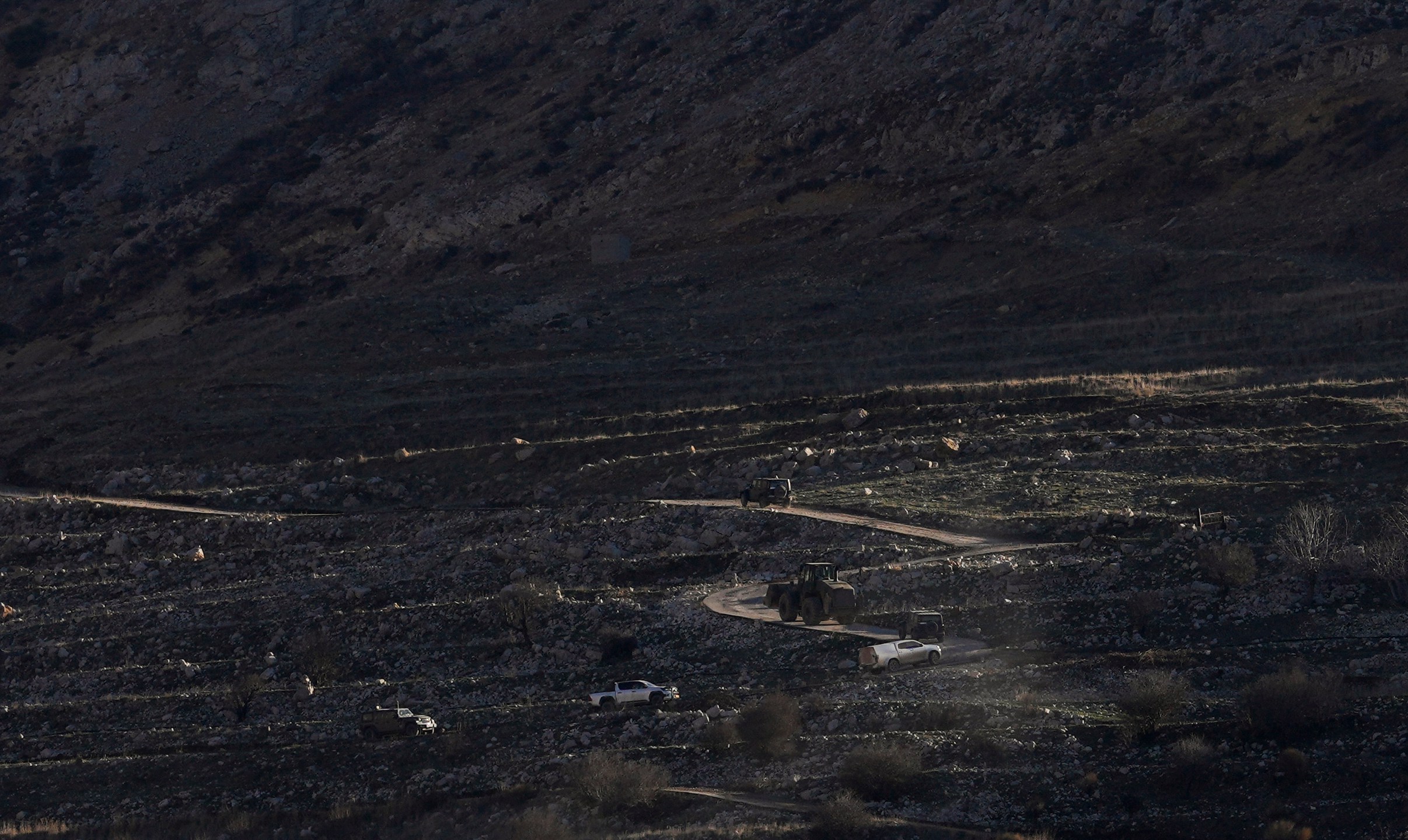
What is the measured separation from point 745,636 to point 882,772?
6168 millimetres

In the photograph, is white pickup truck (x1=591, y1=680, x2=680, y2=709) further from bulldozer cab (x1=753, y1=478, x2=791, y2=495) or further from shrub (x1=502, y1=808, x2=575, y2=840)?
bulldozer cab (x1=753, y1=478, x2=791, y2=495)

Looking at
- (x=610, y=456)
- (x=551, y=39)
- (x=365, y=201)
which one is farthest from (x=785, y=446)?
(x=551, y=39)

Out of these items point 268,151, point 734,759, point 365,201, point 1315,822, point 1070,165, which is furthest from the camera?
point 268,151

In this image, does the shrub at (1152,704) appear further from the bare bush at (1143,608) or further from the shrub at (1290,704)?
the bare bush at (1143,608)

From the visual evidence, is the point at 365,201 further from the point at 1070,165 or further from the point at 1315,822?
the point at 1315,822

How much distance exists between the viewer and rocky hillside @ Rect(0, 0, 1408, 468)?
45.3 m

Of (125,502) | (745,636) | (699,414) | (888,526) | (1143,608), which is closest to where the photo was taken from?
(1143,608)

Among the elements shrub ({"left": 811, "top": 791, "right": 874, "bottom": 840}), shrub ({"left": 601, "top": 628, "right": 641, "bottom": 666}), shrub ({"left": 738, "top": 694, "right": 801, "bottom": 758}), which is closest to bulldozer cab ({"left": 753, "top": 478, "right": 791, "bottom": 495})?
shrub ({"left": 601, "top": 628, "right": 641, "bottom": 666})

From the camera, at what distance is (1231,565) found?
25.0m

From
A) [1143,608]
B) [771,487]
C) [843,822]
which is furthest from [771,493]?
[843,822]

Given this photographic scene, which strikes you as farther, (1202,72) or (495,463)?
(1202,72)

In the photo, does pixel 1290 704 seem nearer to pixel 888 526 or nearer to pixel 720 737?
pixel 720 737

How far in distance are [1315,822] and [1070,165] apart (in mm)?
38628

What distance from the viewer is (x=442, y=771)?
72.7 ft
